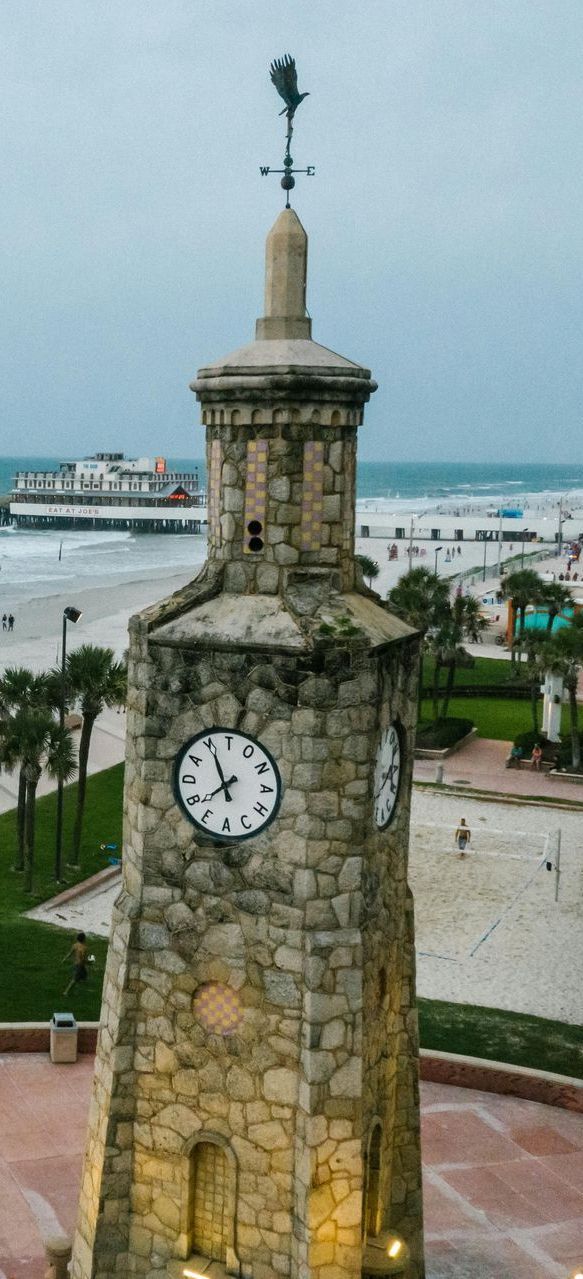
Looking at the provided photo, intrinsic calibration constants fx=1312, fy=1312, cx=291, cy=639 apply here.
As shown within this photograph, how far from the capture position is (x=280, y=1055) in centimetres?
888

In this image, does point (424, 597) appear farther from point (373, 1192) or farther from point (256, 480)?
point (256, 480)

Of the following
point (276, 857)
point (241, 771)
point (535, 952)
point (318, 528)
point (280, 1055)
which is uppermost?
point (318, 528)

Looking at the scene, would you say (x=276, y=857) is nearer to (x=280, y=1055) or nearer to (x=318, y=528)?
(x=280, y=1055)

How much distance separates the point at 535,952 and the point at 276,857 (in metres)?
14.3

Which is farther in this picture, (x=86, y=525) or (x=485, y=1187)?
(x=86, y=525)

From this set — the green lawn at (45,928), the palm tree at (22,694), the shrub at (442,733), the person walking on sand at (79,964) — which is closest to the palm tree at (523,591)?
the shrub at (442,733)

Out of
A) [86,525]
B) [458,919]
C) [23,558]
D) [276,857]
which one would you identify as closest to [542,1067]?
[458,919]

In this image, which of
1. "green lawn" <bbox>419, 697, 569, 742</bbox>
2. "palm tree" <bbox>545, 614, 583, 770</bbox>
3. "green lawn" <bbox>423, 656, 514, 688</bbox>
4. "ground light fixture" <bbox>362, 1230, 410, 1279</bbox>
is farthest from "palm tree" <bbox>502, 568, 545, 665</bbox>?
"ground light fixture" <bbox>362, 1230, 410, 1279</bbox>

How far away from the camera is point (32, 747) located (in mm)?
23688

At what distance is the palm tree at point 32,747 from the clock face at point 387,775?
15009 millimetres

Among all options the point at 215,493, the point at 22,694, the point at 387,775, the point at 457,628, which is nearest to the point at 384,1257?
the point at 387,775

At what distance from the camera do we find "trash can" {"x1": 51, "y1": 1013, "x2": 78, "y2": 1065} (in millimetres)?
15625

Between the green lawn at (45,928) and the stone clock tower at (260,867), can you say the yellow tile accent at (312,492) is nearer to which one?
the stone clock tower at (260,867)

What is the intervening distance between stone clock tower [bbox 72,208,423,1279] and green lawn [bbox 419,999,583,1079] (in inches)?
334
